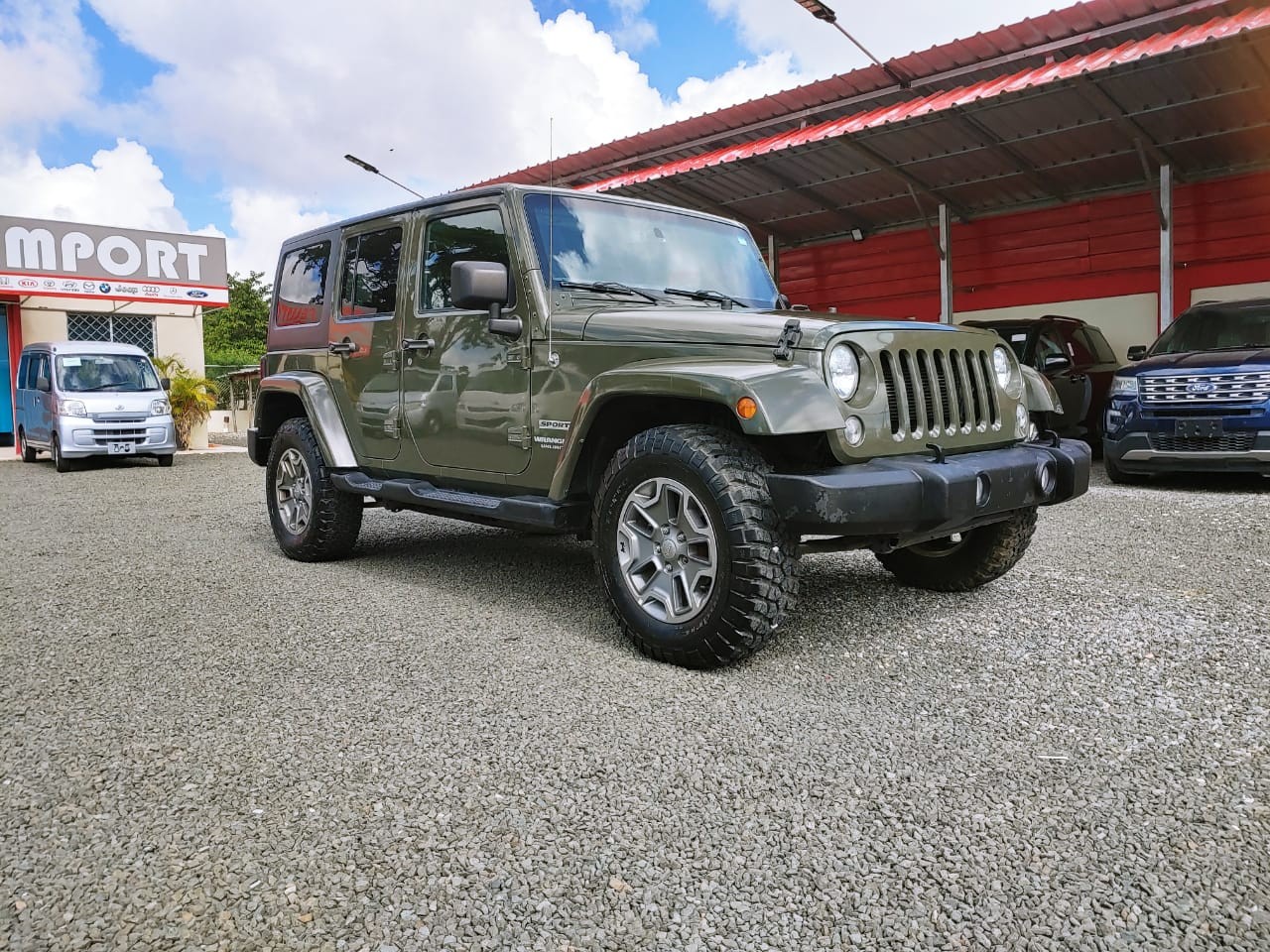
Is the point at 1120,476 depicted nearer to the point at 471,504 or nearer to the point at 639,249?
the point at 639,249

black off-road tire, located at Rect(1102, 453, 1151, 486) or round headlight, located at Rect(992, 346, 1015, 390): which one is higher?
round headlight, located at Rect(992, 346, 1015, 390)

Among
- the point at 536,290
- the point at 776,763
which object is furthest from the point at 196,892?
the point at 536,290

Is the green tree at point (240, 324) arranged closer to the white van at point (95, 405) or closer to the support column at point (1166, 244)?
the white van at point (95, 405)

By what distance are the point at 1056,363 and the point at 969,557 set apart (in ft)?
21.3

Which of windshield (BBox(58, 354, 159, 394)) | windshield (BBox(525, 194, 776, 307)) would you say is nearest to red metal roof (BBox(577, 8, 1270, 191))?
windshield (BBox(525, 194, 776, 307))

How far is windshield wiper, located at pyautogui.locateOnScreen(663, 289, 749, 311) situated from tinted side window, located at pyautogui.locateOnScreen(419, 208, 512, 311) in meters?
0.76

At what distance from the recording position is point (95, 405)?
1361 centimetres

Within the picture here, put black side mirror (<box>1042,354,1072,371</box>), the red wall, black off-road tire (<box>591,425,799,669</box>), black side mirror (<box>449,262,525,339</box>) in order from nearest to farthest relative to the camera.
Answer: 1. black off-road tire (<box>591,425,799,669</box>)
2. black side mirror (<box>449,262,525,339</box>)
3. black side mirror (<box>1042,354,1072,371</box>)
4. the red wall

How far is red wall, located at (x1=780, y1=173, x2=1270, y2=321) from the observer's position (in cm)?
1163

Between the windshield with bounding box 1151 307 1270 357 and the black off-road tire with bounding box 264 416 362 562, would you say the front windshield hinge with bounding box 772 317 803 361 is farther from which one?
the windshield with bounding box 1151 307 1270 357

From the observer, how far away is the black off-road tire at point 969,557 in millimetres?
4383

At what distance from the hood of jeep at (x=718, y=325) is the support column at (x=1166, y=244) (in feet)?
31.3

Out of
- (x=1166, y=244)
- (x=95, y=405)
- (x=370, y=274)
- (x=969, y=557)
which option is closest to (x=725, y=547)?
(x=969, y=557)

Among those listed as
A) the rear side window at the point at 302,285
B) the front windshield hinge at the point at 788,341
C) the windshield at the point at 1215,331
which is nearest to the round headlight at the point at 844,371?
the front windshield hinge at the point at 788,341
